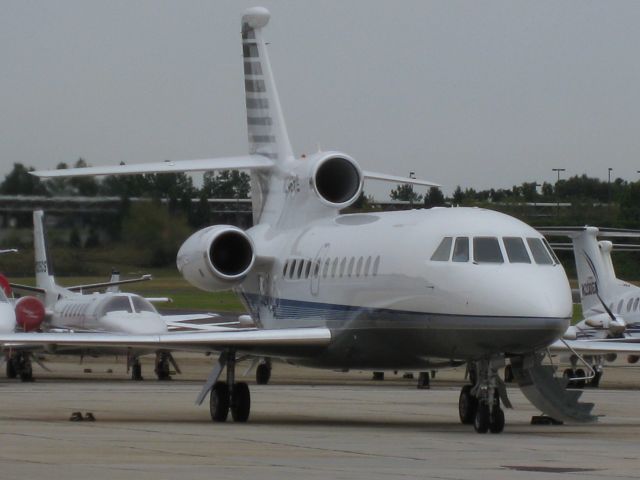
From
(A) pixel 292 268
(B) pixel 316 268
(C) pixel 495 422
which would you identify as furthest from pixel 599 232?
(C) pixel 495 422

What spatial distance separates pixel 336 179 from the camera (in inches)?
922

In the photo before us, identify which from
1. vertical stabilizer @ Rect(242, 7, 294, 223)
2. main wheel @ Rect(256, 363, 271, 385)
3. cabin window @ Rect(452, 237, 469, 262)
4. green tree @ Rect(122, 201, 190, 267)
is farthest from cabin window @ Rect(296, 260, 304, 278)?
main wheel @ Rect(256, 363, 271, 385)

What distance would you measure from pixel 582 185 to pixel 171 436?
51947 millimetres

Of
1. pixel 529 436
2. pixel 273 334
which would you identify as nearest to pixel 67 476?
pixel 529 436

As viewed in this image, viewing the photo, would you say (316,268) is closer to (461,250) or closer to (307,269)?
(307,269)

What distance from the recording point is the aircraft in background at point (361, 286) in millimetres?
17656

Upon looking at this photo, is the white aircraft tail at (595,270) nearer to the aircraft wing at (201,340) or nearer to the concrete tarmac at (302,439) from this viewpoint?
the concrete tarmac at (302,439)

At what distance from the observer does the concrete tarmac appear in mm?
12750

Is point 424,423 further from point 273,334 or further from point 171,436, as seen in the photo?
point 171,436

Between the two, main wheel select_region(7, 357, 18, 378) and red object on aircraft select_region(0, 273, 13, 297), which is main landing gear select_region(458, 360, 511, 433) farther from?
red object on aircraft select_region(0, 273, 13, 297)

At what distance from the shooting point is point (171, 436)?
1672 cm

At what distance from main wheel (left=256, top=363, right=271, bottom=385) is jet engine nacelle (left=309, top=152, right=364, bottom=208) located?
11115mm

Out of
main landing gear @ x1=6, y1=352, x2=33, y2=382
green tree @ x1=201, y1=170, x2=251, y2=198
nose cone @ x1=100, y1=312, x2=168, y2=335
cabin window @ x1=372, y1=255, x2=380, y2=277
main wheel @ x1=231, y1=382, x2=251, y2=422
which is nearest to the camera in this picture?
cabin window @ x1=372, y1=255, x2=380, y2=277

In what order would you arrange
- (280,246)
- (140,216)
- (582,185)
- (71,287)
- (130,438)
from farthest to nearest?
1. (582,185)
2. (71,287)
3. (140,216)
4. (280,246)
5. (130,438)
